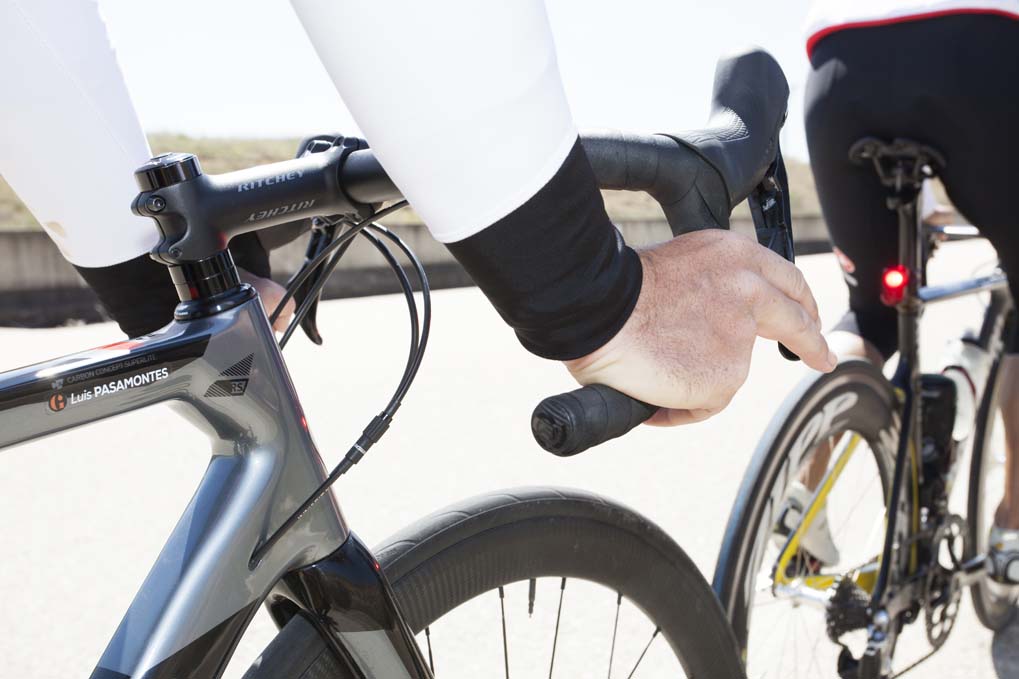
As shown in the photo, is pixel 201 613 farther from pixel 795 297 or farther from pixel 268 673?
pixel 795 297

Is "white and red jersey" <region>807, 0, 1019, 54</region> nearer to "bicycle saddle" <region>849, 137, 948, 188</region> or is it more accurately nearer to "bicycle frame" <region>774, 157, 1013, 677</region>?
"bicycle saddle" <region>849, 137, 948, 188</region>

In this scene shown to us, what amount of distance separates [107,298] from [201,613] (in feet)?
1.89

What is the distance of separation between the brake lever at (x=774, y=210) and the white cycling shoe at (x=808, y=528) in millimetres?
1460

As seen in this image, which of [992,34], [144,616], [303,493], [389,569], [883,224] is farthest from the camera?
[883,224]

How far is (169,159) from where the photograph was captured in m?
0.90

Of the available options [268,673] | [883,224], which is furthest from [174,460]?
[268,673]

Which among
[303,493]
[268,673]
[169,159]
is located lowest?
[268,673]

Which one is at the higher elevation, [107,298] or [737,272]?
[107,298]

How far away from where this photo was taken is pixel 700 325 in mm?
896

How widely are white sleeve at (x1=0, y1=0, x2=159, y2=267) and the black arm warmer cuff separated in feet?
2.04

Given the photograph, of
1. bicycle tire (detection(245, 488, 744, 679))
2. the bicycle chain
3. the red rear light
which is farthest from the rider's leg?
bicycle tire (detection(245, 488, 744, 679))

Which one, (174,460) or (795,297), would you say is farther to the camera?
(174,460)

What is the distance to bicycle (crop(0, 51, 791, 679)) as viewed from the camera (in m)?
0.87

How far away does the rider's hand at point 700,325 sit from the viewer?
0.86 m
